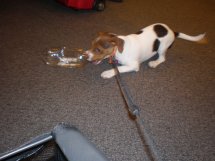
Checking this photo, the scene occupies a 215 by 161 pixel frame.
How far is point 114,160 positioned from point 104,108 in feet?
1.61

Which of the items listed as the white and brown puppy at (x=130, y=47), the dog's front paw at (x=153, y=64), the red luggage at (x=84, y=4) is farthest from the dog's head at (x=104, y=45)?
the red luggage at (x=84, y=4)

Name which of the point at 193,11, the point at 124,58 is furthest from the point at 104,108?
the point at 193,11

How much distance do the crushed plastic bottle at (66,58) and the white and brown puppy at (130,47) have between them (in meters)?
0.24

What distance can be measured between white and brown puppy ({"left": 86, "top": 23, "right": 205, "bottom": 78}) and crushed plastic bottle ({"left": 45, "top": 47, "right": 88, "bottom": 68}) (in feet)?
0.80

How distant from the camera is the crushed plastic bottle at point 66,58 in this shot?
2.49 meters

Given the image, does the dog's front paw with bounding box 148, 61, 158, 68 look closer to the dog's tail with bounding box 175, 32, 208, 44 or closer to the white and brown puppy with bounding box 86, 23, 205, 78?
the white and brown puppy with bounding box 86, 23, 205, 78

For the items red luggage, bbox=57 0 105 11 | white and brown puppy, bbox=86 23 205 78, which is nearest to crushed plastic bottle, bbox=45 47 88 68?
white and brown puppy, bbox=86 23 205 78

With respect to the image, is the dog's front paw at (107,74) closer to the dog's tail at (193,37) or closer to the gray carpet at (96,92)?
the gray carpet at (96,92)

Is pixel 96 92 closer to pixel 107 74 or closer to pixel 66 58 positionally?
pixel 107 74

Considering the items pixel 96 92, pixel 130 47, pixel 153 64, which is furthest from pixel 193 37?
pixel 96 92

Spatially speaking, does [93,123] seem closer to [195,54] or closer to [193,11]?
[195,54]

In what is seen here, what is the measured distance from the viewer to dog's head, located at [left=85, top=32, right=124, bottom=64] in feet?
7.13

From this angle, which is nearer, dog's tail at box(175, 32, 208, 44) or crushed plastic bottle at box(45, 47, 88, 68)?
crushed plastic bottle at box(45, 47, 88, 68)

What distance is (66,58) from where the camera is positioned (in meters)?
2.59
